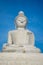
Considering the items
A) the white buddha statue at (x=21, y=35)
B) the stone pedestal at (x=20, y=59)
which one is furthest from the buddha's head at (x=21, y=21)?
the stone pedestal at (x=20, y=59)

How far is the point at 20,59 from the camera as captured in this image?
617 centimetres

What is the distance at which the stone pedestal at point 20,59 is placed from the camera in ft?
20.2

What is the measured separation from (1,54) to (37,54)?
100 centimetres

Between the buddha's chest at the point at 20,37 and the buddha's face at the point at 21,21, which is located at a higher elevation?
the buddha's face at the point at 21,21

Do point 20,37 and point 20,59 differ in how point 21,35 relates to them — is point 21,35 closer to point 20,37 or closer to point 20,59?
point 20,37

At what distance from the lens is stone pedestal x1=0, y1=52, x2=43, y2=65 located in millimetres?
6152

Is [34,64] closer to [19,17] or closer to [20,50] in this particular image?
[20,50]

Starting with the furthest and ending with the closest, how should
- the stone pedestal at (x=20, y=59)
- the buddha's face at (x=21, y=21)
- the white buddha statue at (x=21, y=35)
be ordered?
1. the buddha's face at (x=21, y=21)
2. the white buddha statue at (x=21, y=35)
3. the stone pedestal at (x=20, y=59)

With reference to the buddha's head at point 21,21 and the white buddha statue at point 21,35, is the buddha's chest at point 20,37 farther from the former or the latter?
the buddha's head at point 21,21

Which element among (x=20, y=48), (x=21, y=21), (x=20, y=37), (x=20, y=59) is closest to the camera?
(x=20, y=59)

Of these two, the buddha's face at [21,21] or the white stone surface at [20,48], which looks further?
the buddha's face at [21,21]

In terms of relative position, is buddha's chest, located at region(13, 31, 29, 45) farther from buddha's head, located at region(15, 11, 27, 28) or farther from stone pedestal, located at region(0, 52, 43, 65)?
stone pedestal, located at region(0, 52, 43, 65)

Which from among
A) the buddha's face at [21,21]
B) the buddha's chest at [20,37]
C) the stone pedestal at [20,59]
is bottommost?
the stone pedestal at [20,59]

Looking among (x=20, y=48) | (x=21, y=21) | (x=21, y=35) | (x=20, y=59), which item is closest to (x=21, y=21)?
(x=21, y=21)
